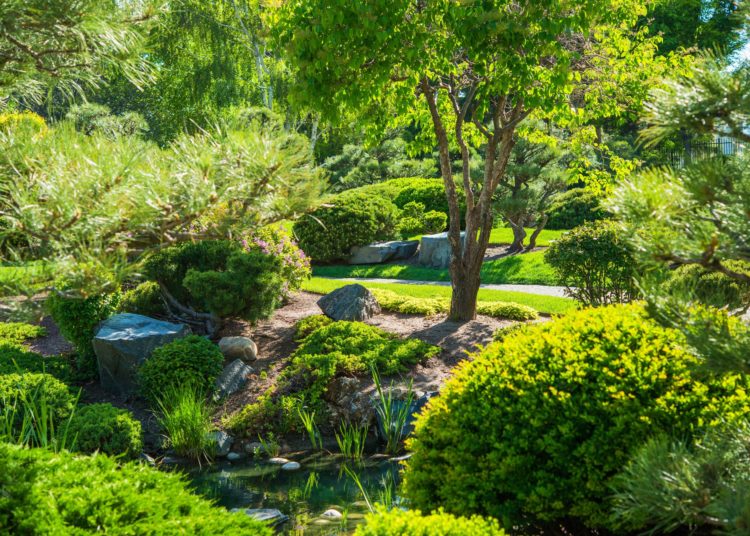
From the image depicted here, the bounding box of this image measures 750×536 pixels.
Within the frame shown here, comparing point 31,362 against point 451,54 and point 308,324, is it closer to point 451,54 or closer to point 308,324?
point 308,324

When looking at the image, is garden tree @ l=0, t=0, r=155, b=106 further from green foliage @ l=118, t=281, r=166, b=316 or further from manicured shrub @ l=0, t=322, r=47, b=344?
manicured shrub @ l=0, t=322, r=47, b=344

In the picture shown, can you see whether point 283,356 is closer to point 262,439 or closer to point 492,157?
point 262,439

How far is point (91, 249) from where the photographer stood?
8.83ft

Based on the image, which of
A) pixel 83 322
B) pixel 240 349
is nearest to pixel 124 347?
pixel 83 322

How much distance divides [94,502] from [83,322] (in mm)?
5995

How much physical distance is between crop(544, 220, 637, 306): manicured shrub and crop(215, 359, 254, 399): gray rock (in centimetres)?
396

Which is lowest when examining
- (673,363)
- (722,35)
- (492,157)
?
(673,363)

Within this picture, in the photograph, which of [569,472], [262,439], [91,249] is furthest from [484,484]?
[262,439]

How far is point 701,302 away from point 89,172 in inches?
91.0

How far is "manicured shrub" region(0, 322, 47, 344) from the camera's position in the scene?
964 centimetres

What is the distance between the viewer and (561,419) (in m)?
3.68

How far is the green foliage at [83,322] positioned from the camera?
27.9 feet

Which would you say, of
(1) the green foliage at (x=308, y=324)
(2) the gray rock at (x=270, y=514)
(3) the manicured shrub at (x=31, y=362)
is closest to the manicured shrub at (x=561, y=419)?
(2) the gray rock at (x=270, y=514)

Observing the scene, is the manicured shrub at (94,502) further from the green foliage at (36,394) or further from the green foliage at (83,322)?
the green foliage at (83,322)
